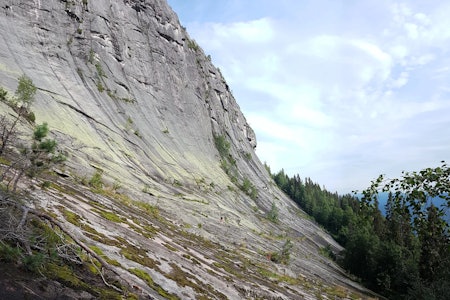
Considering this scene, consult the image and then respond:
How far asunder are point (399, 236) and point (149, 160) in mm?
73622

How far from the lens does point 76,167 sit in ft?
129

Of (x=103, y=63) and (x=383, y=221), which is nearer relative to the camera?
(x=103, y=63)

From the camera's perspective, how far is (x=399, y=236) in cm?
9219

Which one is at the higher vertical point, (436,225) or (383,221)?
(383,221)

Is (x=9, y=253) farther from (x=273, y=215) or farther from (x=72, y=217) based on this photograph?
(x=273, y=215)

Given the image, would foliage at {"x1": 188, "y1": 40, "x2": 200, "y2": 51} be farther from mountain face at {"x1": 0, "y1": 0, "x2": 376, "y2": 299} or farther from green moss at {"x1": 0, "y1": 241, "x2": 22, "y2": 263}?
green moss at {"x1": 0, "y1": 241, "x2": 22, "y2": 263}

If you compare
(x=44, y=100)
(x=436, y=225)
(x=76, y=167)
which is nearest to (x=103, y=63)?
(x=44, y=100)

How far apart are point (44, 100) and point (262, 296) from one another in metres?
44.7

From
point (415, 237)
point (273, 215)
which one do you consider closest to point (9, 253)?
point (415, 237)

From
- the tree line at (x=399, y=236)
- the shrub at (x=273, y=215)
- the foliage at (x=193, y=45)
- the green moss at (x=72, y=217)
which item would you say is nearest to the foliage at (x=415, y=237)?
the tree line at (x=399, y=236)

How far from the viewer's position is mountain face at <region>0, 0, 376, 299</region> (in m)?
24.0

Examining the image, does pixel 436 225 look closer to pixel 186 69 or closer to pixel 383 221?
pixel 186 69

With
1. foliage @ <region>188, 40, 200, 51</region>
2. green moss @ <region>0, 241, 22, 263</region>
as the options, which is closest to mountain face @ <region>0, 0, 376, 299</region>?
foliage @ <region>188, 40, 200, 51</region>

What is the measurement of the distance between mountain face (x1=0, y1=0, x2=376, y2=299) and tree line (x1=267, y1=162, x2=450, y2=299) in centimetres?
1076
